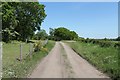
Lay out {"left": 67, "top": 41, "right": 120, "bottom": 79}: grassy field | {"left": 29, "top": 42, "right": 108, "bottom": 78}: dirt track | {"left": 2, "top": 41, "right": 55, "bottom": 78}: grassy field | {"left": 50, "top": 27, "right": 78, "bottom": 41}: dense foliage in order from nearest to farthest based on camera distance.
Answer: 1. {"left": 2, "top": 41, "right": 55, "bottom": 78}: grassy field
2. {"left": 29, "top": 42, "right": 108, "bottom": 78}: dirt track
3. {"left": 67, "top": 41, "right": 120, "bottom": 79}: grassy field
4. {"left": 50, "top": 27, "right": 78, "bottom": 41}: dense foliage

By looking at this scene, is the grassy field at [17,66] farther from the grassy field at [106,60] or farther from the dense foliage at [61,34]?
the dense foliage at [61,34]

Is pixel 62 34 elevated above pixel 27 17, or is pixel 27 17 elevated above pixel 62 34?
pixel 27 17

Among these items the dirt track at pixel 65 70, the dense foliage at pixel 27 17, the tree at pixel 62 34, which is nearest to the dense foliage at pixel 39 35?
the tree at pixel 62 34

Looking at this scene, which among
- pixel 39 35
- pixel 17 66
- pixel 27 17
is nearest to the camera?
pixel 17 66

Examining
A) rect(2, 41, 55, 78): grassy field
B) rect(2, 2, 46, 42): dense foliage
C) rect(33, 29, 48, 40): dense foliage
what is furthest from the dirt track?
rect(33, 29, 48, 40): dense foliage

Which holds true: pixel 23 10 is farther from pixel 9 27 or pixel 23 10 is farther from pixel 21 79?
pixel 21 79

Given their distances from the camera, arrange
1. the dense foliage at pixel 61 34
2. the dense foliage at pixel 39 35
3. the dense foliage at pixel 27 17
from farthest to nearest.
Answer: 1. the dense foliage at pixel 61 34
2. the dense foliage at pixel 39 35
3. the dense foliage at pixel 27 17

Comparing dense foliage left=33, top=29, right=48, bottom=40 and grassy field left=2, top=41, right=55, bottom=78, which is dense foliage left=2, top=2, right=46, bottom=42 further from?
dense foliage left=33, top=29, right=48, bottom=40

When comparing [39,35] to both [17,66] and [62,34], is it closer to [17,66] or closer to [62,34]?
[62,34]

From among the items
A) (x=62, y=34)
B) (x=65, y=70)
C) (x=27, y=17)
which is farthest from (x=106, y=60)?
(x=62, y=34)

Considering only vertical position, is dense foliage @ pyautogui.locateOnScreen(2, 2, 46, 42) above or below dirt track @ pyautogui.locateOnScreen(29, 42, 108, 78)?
above

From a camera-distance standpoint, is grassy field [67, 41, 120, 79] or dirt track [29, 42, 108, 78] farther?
grassy field [67, 41, 120, 79]

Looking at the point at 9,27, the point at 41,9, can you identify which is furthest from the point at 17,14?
the point at 9,27

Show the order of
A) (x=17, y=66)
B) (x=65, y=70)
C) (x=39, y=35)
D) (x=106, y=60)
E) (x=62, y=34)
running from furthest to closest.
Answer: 1. (x=62, y=34)
2. (x=39, y=35)
3. (x=106, y=60)
4. (x=17, y=66)
5. (x=65, y=70)
